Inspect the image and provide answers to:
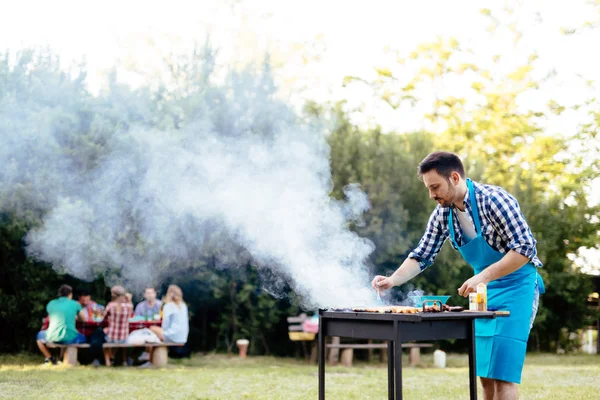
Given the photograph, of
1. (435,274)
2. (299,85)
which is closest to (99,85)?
(435,274)

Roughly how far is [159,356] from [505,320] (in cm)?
639

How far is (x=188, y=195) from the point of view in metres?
8.78

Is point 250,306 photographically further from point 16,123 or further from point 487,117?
point 487,117

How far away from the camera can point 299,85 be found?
20.9m

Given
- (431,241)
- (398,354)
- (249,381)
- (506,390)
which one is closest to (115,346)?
(249,381)

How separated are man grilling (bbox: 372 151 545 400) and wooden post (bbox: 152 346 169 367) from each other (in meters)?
6.13

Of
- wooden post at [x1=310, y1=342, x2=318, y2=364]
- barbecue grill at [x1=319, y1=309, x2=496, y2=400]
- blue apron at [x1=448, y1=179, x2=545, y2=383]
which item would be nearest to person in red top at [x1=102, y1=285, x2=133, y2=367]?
wooden post at [x1=310, y1=342, x2=318, y2=364]

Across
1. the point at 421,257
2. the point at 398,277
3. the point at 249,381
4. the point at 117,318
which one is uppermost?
the point at 421,257

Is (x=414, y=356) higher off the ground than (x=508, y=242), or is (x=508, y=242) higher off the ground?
(x=508, y=242)

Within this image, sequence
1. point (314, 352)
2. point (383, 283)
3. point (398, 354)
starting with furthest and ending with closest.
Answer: point (314, 352) → point (383, 283) → point (398, 354)

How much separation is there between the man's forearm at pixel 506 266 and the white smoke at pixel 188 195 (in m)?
4.43

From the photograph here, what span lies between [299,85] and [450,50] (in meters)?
4.45

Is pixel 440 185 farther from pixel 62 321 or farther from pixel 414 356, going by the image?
pixel 414 356

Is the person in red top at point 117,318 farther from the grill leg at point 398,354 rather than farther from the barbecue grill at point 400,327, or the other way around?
the grill leg at point 398,354
